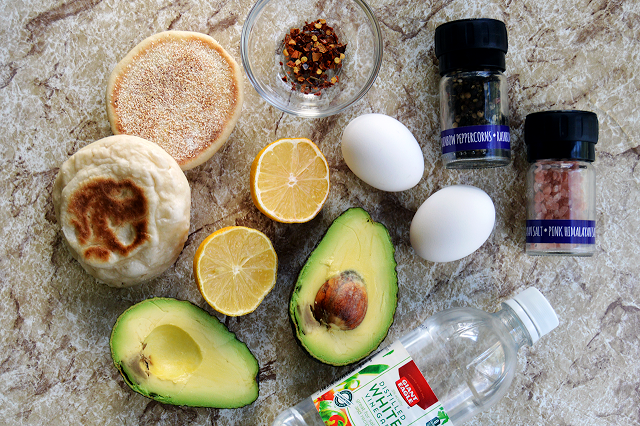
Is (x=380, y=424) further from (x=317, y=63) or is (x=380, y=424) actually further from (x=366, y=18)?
(x=366, y=18)

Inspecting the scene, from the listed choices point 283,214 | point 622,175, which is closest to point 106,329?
point 283,214

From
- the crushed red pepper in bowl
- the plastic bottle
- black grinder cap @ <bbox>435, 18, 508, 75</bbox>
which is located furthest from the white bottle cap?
the crushed red pepper in bowl

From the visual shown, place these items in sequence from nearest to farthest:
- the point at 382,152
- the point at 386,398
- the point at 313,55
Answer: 1. the point at 386,398
2. the point at 382,152
3. the point at 313,55

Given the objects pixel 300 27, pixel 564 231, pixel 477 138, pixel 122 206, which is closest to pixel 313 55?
pixel 300 27

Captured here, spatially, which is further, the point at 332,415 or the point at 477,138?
the point at 477,138

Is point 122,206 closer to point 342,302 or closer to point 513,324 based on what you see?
point 342,302
